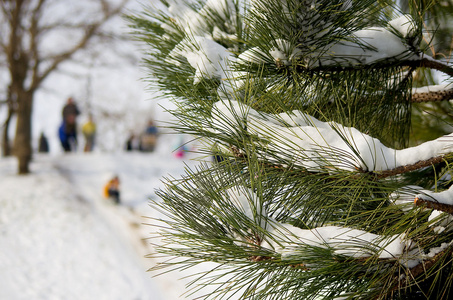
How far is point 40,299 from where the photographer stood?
19.5 feet

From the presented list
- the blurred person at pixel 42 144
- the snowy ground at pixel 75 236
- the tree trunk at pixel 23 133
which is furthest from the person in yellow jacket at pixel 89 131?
the tree trunk at pixel 23 133

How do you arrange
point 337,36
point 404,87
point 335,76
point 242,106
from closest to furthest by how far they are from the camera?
1. point 242,106
2. point 337,36
3. point 335,76
4. point 404,87

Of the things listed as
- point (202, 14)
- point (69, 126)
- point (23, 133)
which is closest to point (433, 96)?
point (202, 14)

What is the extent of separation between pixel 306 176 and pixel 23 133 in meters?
11.6

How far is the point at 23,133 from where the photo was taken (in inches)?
440

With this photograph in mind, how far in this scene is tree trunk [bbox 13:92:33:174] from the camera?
35.9ft

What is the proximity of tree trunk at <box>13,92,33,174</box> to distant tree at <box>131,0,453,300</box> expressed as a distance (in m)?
10.8

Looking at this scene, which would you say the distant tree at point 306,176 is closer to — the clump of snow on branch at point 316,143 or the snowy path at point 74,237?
the clump of snow on branch at point 316,143

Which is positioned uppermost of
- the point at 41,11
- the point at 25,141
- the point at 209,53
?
the point at 41,11

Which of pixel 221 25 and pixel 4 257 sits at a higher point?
pixel 221 25

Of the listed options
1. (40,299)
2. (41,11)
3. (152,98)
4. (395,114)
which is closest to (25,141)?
(41,11)

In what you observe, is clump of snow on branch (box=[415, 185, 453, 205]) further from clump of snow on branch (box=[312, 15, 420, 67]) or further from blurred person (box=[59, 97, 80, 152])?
blurred person (box=[59, 97, 80, 152])

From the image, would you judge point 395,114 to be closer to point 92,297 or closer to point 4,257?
point 92,297

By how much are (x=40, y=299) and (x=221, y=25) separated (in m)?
5.67
